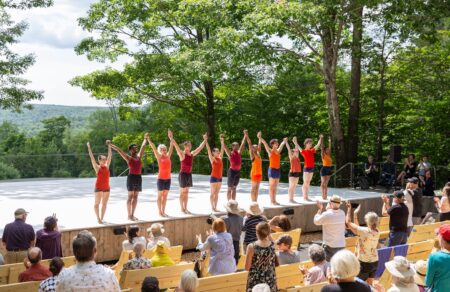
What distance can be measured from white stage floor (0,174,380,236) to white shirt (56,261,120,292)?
645cm

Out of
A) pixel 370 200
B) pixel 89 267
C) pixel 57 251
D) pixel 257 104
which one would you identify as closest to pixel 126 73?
pixel 257 104

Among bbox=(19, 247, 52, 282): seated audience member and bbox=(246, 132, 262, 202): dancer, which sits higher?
bbox=(246, 132, 262, 202): dancer

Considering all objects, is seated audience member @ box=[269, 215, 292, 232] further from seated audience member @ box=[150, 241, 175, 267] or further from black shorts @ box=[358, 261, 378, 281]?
seated audience member @ box=[150, 241, 175, 267]

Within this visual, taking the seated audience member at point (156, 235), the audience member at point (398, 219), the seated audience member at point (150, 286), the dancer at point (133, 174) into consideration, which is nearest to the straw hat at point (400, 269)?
the seated audience member at point (150, 286)

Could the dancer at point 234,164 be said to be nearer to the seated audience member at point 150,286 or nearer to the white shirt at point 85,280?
the seated audience member at point 150,286

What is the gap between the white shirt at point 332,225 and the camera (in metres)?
7.93

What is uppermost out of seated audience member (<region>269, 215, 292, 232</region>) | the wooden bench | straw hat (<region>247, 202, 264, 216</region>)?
straw hat (<region>247, 202, 264, 216</region>)

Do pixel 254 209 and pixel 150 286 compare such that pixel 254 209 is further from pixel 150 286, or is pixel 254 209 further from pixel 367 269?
pixel 150 286

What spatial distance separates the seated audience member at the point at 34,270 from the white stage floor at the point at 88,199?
4.55 m

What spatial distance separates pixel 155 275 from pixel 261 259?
118 centimetres

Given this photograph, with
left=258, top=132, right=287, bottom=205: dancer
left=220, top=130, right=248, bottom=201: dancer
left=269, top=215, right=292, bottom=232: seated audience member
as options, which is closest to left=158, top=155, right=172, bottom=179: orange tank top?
left=220, top=130, right=248, bottom=201: dancer

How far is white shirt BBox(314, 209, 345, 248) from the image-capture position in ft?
26.0

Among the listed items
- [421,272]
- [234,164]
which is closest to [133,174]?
[234,164]

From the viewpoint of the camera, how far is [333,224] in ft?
26.2
